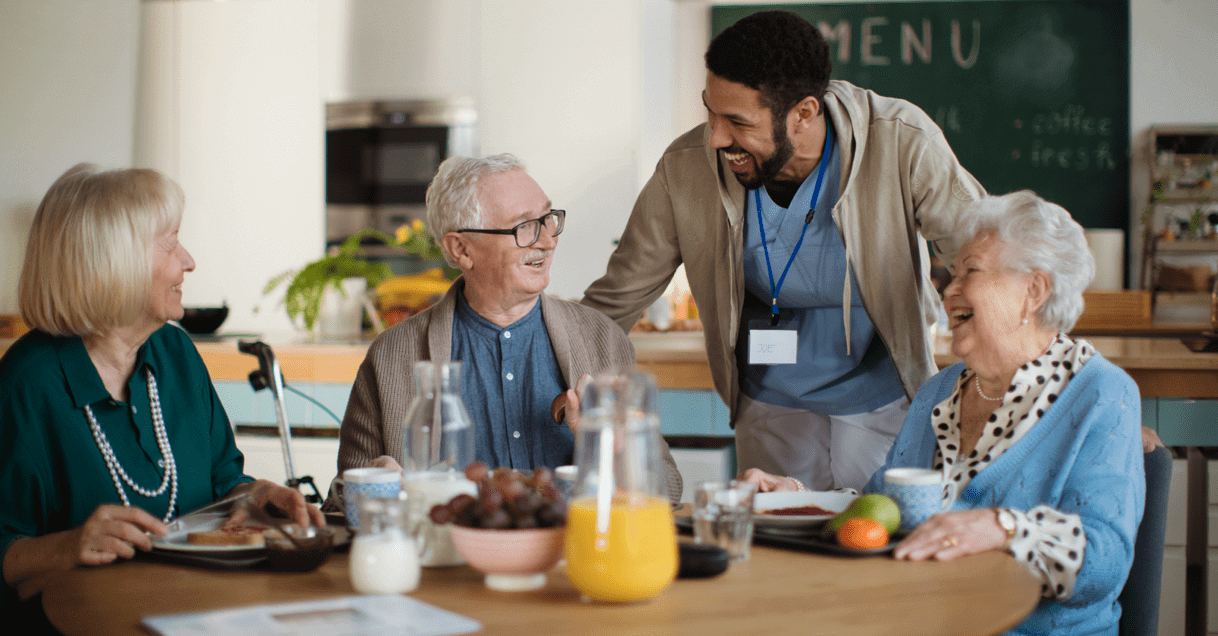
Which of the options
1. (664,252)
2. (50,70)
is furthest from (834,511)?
(50,70)

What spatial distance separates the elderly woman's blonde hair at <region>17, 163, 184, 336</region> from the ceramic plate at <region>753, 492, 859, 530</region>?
1.01 m

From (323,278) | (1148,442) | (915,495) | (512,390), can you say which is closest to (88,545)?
(512,390)

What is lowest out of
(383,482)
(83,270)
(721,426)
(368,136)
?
(721,426)

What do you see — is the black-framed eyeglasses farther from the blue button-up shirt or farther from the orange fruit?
the orange fruit

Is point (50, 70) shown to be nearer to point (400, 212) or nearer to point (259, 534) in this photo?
point (400, 212)

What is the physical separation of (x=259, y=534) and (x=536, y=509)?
47cm

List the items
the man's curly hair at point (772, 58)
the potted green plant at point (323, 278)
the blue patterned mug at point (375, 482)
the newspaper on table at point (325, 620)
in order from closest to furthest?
1. the newspaper on table at point (325, 620)
2. the blue patterned mug at point (375, 482)
3. the man's curly hair at point (772, 58)
4. the potted green plant at point (323, 278)

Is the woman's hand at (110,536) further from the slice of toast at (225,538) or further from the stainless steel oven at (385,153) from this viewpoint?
the stainless steel oven at (385,153)

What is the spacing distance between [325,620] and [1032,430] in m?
1.09

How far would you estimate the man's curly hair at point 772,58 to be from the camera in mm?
2090

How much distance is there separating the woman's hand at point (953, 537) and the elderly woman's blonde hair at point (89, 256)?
1193 millimetres

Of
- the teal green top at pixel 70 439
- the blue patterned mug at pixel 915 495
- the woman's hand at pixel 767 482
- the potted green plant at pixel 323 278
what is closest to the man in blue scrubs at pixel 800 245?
the woman's hand at pixel 767 482

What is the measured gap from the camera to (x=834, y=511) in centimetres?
155

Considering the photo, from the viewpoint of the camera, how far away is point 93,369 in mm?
1627
